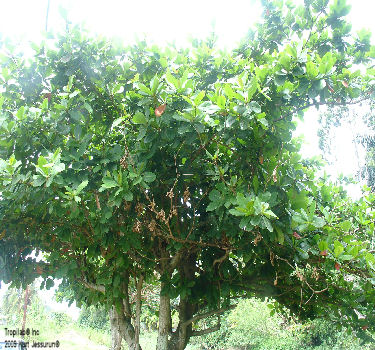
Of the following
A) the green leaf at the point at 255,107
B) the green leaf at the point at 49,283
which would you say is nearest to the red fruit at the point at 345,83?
the green leaf at the point at 255,107

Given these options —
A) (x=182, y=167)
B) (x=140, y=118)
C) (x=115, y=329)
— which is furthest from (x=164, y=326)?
(x=140, y=118)

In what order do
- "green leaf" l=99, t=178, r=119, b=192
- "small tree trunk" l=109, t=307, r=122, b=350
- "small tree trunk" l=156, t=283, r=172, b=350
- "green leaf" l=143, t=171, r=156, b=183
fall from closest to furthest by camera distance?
1. "green leaf" l=99, t=178, r=119, b=192
2. "green leaf" l=143, t=171, r=156, b=183
3. "small tree trunk" l=156, t=283, r=172, b=350
4. "small tree trunk" l=109, t=307, r=122, b=350

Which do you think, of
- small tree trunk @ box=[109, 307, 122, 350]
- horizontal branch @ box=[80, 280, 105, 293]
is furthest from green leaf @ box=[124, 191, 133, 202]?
small tree trunk @ box=[109, 307, 122, 350]

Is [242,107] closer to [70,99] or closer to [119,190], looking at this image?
[119,190]

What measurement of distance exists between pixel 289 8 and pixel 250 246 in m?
2.14

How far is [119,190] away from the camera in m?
2.38

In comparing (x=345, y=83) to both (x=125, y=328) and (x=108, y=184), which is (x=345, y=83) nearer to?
(x=108, y=184)

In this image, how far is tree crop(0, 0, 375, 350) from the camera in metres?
2.44

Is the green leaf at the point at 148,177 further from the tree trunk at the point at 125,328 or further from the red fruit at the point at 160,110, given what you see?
the tree trunk at the point at 125,328

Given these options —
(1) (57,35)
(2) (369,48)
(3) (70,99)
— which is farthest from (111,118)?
(2) (369,48)

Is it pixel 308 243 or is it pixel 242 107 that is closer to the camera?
pixel 242 107

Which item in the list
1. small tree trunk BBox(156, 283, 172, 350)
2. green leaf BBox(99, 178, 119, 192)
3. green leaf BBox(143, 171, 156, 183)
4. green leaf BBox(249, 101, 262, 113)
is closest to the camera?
green leaf BBox(249, 101, 262, 113)

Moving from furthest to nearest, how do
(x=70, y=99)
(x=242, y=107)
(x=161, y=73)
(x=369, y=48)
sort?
(x=161, y=73) → (x=369, y=48) → (x=70, y=99) → (x=242, y=107)

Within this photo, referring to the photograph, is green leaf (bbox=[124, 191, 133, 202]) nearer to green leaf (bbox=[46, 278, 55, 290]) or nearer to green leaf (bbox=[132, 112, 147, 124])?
green leaf (bbox=[132, 112, 147, 124])
